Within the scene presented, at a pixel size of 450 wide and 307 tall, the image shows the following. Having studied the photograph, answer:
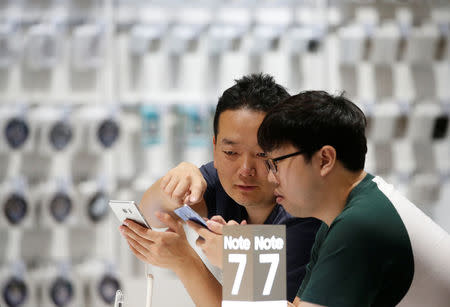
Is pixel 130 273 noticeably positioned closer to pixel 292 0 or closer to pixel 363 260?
pixel 292 0

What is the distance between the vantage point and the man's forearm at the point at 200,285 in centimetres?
150

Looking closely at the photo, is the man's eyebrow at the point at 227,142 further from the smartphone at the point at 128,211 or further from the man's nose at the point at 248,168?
the smartphone at the point at 128,211

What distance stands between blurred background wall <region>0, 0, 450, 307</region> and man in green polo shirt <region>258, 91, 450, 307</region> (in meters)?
2.75

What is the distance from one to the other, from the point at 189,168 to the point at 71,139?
2.49 meters

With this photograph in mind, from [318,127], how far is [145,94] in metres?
2.98

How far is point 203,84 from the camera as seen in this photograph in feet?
13.9

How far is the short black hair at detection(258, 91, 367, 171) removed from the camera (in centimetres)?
138

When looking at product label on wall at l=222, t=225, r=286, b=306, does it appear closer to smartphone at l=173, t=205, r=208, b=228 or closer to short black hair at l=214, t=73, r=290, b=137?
smartphone at l=173, t=205, r=208, b=228

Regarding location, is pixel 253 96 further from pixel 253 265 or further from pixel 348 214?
pixel 253 265

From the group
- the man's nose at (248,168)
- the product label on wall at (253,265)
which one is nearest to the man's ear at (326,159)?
the product label on wall at (253,265)

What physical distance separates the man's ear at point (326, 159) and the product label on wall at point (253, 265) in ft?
0.86

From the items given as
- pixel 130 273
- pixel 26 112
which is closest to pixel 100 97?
pixel 26 112

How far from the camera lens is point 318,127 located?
137 centimetres

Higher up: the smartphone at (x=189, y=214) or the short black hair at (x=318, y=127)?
the short black hair at (x=318, y=127)
